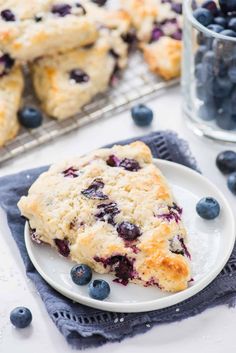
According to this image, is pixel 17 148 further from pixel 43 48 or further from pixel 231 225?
pixel 231 225

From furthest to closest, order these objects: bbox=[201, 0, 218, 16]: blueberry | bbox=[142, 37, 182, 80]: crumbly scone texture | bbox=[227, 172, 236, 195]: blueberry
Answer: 1. bbox=[142, 37, 182, 80]: crumbly scone texture
2. bbox=[201, 0, 218, 16]: blueberry
3. bbox=[227, 172, 236, 195]: blueberry

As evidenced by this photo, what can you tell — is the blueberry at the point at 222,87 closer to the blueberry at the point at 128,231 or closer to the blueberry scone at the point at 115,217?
the blueberry scone at the point at 115,217

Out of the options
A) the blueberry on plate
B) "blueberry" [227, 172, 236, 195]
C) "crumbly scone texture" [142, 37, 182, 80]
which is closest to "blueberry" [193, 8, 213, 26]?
"crumbly scone texture" [142, 37, 182, 80]

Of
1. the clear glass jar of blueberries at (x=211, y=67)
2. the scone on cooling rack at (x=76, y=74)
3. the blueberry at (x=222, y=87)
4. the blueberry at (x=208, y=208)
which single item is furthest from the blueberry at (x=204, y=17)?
the blueberry at (x=208, y=208)

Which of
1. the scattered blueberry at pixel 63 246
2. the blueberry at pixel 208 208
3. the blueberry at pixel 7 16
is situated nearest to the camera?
the scattered blueberry at pixel 63 246

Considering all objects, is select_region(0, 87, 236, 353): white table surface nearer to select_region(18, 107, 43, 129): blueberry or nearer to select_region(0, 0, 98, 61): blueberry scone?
select_region(18, 107, 43, 129): blueberry

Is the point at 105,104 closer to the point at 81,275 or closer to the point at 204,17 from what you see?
the point at 204,17
